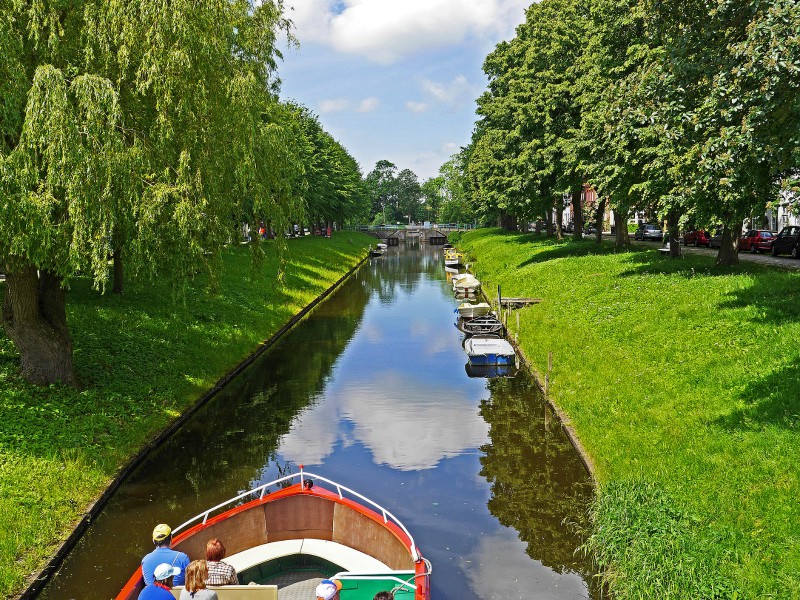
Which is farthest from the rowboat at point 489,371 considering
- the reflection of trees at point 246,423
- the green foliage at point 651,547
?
the green foliage at point 651,547

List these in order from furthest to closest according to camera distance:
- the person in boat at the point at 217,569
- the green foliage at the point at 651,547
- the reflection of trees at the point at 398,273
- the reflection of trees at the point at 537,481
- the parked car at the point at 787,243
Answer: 1. the reflection of trees at the point at 398,273
2. the parked car at the point at 787,243
3. the reflection of trees at the point at 537,481
4. the green foliage at the point at 651,547
5. the person in boat at the point at 217,569

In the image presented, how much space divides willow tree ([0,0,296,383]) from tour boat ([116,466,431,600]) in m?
6.07

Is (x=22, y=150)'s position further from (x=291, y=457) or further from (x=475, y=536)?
(x=475, y=536)

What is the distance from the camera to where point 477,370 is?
91.1 feet

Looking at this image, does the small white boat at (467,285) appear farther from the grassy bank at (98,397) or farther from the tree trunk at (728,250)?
the tree trunk at (728,250)

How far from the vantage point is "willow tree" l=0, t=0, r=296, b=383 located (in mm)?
12930

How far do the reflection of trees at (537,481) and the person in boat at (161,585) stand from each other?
24.2ft

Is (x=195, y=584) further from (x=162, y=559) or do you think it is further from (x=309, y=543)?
(x=309, y=543)

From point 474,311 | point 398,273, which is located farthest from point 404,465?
point 398,273

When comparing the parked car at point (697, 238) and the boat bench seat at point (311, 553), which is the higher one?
the parked car at point (697, 238)

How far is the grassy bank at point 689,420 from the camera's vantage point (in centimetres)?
1034

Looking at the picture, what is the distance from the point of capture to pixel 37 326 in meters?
16.9

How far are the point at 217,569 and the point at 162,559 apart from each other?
2.89 feet

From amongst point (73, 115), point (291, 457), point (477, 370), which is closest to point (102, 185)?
point (73, 115)
